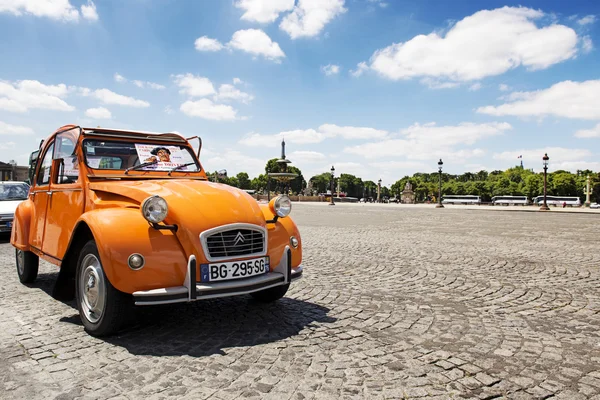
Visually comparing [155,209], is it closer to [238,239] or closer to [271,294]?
[238,239]

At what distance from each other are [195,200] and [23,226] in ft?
11.6

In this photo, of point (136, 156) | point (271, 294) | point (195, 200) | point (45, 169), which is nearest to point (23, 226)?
point (45, 169)

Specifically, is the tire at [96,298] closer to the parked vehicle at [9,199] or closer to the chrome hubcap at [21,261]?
the chrome hubcap at [21,261]

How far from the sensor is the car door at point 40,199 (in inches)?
221

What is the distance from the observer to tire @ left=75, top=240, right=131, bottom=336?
3.73m

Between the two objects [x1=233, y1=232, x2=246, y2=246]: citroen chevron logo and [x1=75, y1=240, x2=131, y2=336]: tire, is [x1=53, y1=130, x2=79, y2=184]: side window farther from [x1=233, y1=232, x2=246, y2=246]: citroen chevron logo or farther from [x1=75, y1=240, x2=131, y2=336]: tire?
[x1=233, y1=232, x2=246, y2=246]: citroen chevron logo

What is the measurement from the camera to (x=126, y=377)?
3.06 meters

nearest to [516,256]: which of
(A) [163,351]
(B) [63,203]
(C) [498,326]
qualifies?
(C) [498,326]

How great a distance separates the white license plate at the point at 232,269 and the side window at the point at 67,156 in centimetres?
231

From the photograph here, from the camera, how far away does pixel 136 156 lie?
5.42 meters

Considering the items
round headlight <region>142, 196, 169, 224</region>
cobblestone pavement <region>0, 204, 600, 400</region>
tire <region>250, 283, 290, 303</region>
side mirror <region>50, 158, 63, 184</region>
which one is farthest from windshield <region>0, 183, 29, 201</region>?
round headlight <region>142, 196, 169, 224</region>

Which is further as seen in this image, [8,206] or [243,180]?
[243,180]

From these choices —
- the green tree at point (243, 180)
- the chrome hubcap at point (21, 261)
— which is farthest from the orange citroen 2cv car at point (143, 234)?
the green tree at point (243, 180)

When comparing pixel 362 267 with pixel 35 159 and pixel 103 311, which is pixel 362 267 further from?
pixel 35 159
